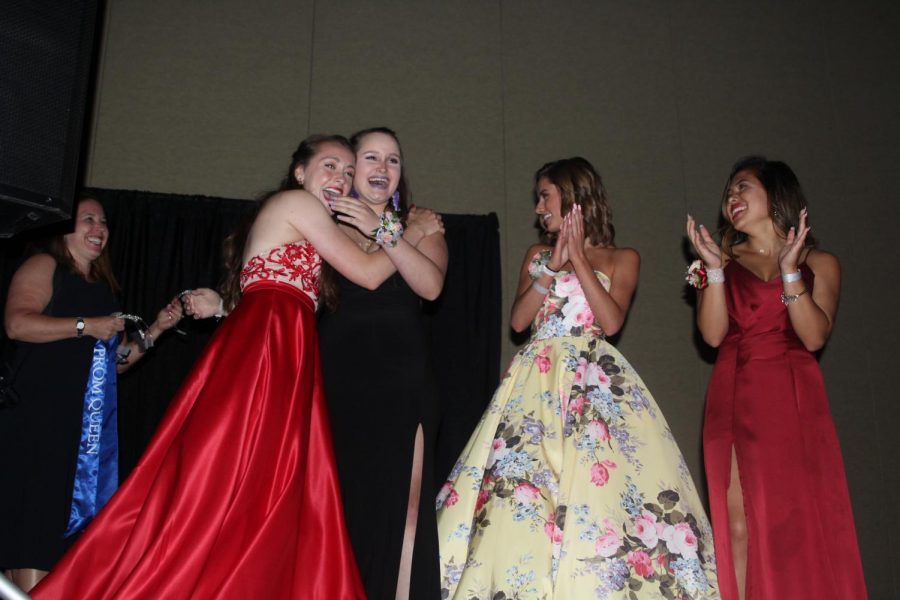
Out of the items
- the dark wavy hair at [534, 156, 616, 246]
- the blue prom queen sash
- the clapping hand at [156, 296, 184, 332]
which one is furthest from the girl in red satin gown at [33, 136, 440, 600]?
the dark wavy hair at [534, 156, 616, 246]

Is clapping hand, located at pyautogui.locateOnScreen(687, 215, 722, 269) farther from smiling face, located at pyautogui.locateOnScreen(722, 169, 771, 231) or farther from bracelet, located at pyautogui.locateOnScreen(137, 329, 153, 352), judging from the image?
bracelet, located at pyautogui.locateOnScreen(137, 329, 153, 352)

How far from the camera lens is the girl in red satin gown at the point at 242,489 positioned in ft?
7.00

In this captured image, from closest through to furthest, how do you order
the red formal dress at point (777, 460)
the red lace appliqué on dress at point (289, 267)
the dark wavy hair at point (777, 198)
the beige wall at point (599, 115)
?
the red lace appliqué on dress at point (289, 267), the red formal dress at point (777, 460), the dark wavy hair at point (777, 198), the beige wall at point (599, 115)

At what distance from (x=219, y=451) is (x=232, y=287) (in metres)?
0.87

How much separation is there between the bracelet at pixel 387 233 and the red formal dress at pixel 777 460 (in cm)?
132

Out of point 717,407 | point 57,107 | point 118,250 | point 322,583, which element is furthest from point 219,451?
point 118,250

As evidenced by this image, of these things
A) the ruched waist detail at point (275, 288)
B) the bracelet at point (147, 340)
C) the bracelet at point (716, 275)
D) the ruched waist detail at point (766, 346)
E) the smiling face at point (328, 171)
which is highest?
the smiling face at point (328, 171)

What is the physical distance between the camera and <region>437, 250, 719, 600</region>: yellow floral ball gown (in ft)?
8.55

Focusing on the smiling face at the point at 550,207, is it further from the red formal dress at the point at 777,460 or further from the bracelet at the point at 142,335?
the bracelet at the point at 142,335

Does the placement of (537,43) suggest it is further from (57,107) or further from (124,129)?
(57,107)

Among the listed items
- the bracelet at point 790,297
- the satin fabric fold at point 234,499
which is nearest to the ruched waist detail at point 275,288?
the satin fabric fold at point 234,499

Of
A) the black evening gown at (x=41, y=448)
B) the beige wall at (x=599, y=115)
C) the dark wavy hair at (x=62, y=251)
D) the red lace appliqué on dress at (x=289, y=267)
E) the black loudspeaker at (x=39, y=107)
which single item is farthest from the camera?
the beige wall at (x=599, y=115)

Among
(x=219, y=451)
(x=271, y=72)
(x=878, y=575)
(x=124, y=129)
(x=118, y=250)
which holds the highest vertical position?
(x=271, y=72)

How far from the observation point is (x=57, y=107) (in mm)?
1479
